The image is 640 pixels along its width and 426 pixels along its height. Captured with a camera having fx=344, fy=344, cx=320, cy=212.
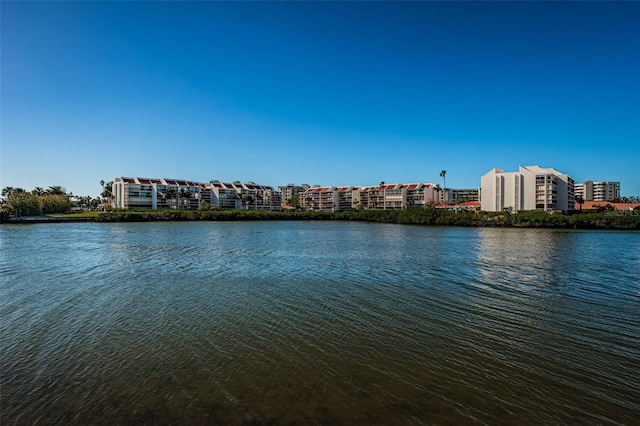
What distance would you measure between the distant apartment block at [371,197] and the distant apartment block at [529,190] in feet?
106

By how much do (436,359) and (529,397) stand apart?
2288 millimetres

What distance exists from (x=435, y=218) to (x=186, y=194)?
104093 mm

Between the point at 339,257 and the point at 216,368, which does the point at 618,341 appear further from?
the point at 339,257

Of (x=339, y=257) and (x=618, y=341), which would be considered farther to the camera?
(x=339, y=257)

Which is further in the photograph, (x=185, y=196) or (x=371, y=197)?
(x=371, y=197)

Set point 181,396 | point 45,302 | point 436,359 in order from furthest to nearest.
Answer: point 45,302, point 436,359, point 181,396

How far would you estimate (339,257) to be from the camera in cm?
2934

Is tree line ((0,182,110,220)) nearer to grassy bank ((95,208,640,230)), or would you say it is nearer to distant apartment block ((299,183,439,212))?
grassy bank ((95,208,640,230))

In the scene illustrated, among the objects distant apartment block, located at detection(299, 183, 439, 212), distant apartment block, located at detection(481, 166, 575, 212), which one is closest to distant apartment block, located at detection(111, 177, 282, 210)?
distant apartment block, located at detection(299, 183, 439, 212)

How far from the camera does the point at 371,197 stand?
160875mm

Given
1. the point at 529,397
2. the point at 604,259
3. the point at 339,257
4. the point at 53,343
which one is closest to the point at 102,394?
the point at 53,343

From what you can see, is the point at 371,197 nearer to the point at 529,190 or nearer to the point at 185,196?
the point at 529,190

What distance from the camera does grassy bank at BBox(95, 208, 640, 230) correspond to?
75562mm

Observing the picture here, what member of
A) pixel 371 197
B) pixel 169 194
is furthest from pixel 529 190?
pixel 169 194
